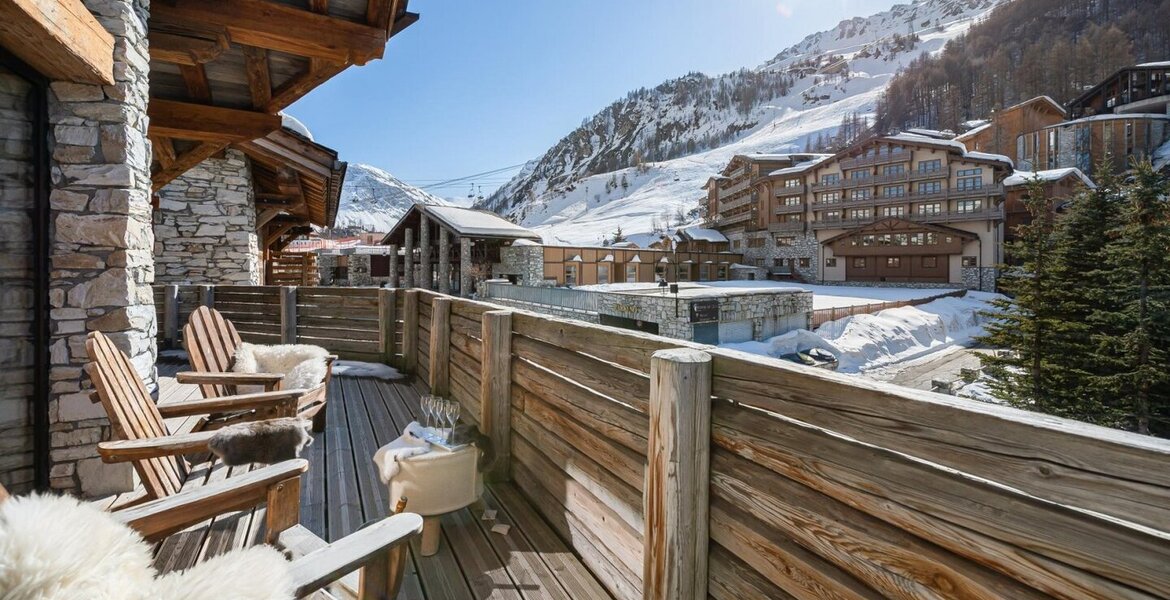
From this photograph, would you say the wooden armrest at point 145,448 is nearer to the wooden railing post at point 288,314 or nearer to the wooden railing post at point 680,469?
the wooden railing post at point 680,469

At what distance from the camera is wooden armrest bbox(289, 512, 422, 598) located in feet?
4.32

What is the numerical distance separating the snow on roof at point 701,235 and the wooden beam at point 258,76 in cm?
3471

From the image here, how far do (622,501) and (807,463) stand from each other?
103 cm

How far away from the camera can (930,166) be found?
3059cm

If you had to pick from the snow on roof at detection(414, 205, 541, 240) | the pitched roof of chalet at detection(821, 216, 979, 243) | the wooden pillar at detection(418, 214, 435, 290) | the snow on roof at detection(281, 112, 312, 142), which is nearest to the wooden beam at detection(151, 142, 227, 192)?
the snow on roof at detection(281, 112, 312, 142)

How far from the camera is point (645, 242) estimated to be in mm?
41781

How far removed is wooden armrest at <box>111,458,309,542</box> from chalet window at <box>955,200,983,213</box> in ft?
118

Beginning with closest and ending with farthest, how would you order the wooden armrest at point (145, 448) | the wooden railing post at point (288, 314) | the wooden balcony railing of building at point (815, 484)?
1. the wooden balcony railing of building at point (815, 484)
2. the wooden armrest at point (145, 448)
3. the wooden railing post at point (288, 314)

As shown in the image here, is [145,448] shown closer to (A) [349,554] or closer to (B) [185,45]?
(A) [349,554]

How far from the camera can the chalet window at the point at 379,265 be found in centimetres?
2536

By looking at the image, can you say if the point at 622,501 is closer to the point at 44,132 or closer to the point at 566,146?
the point at 44,132

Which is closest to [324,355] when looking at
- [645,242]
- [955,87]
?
[645,242]

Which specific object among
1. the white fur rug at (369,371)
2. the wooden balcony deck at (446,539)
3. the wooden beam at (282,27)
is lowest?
the wooden balcony deck at (446,539)

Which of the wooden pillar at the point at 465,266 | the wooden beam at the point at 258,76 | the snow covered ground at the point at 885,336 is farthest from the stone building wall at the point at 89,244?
the wooden pillar at the point at 465,266
